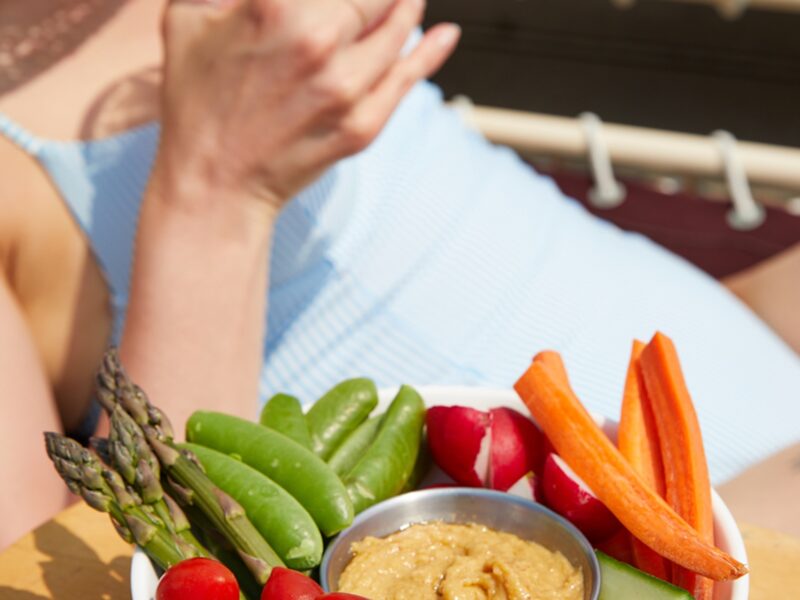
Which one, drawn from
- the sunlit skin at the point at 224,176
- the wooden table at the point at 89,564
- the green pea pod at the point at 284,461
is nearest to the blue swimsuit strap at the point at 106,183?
the sunlit skin at the point at 224,176

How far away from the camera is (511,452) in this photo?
96 cm

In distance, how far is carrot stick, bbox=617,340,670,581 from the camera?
2.85ft

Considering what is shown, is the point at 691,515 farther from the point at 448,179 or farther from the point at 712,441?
the point at 448,179

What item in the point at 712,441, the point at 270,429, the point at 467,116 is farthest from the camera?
the point at 467,116

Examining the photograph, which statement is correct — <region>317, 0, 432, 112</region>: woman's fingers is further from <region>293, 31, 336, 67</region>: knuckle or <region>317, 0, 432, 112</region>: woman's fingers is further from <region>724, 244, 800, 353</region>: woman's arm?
<region>724, 244, 800, 353</region>: woman's arm

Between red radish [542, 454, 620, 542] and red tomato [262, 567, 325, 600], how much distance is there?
0.23 meters

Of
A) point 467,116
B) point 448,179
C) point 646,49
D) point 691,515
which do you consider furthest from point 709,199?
point 691,515

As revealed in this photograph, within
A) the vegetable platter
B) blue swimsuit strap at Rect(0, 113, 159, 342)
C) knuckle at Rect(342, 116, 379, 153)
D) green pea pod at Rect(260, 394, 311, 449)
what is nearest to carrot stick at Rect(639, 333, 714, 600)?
the vegetable platter

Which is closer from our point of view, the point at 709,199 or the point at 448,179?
the point at 448,179

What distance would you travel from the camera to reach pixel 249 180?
4.43ft

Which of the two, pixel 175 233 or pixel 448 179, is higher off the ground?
pixel 448 179

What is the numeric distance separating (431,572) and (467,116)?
68.2 inches

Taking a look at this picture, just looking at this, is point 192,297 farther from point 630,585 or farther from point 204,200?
point 630,585

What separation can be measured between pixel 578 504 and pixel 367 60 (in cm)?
67
